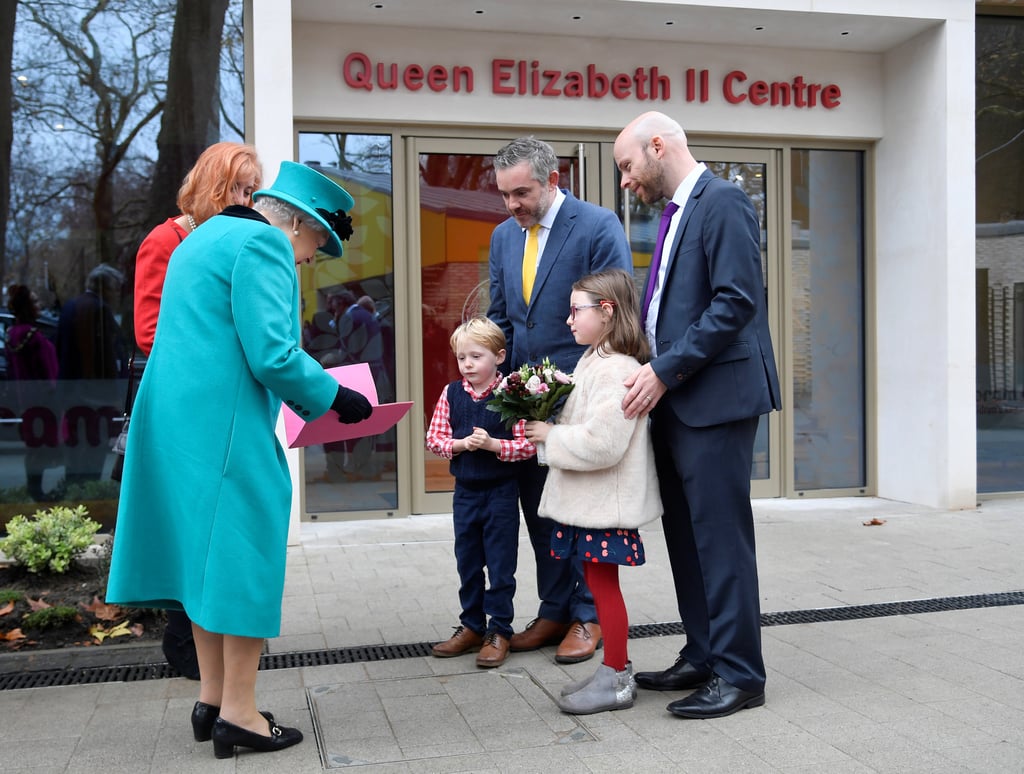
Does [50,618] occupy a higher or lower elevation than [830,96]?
lower

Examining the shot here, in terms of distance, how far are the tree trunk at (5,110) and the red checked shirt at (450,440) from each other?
4.34 meters

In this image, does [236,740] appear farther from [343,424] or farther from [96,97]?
[96,97]

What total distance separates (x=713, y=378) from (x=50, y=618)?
321 centimetres

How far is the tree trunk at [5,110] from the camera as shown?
7.41m

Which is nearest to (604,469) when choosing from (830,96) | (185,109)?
(185,109)

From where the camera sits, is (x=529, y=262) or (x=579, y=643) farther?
(x=529, y=262)

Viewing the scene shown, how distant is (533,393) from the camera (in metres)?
3.85

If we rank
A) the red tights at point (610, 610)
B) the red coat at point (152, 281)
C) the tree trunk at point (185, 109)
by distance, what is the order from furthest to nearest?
the tree trunk at point (185, 109) → the red coat at point (152, 281) → the red tights at point (610, 610)

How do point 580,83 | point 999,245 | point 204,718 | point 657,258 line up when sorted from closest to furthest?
point 204,718
point 657,258
point 580,83
point 999,245

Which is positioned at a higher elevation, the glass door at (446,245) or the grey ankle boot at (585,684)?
the glass door at (446,245)

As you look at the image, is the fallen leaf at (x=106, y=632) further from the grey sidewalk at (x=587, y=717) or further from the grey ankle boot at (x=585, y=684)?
the grey ankle boot at (x=585, y=684)

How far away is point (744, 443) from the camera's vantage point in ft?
12.6

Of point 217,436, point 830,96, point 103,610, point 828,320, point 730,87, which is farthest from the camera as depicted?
point 828,320

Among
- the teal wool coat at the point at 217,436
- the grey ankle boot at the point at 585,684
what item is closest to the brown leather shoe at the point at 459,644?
the grey ankle boot at the point at 585,684
